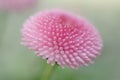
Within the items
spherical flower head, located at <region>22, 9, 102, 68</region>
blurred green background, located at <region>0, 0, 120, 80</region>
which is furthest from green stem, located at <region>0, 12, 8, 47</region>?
spherical flower head, located at <region>22, 9, 102, 68</region>

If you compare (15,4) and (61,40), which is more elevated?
(15,4)

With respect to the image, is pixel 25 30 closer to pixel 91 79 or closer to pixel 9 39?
pixel 91 79

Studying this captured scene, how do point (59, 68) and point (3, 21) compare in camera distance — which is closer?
point (59, 68)

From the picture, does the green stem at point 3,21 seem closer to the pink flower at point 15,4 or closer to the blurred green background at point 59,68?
the blurred green background at point 59,68

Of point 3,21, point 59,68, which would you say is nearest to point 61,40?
point 59,68

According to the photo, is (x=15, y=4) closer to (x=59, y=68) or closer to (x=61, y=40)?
(x=59, y=68)

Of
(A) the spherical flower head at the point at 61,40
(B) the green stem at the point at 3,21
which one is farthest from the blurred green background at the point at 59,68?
(A) the spherical flower head at the point at 61,40
